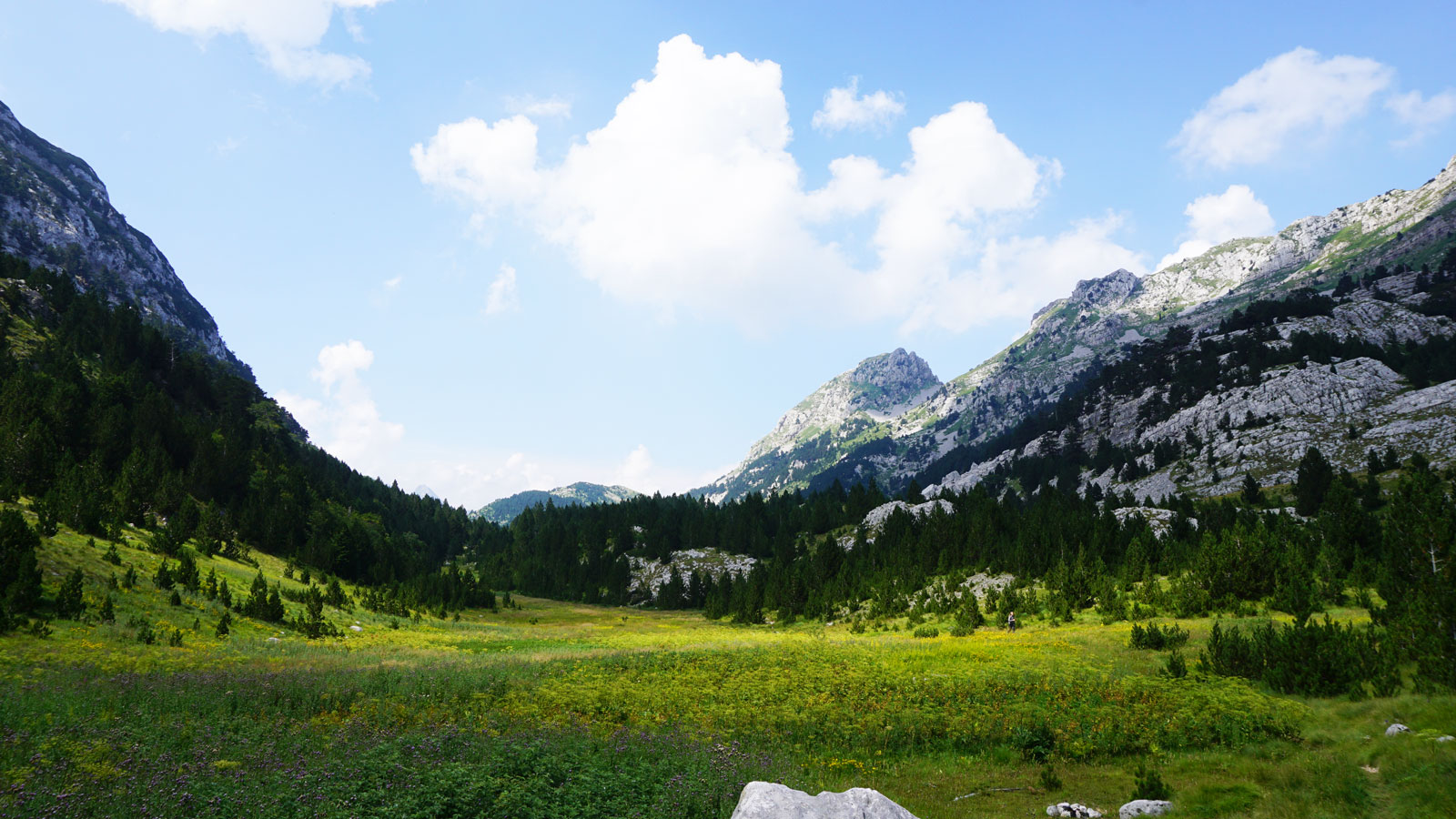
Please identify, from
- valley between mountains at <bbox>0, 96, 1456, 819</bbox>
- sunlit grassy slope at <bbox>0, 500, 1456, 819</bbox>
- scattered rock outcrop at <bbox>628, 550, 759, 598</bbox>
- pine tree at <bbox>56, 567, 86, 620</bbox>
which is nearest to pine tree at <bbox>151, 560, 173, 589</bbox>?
valley between mountains at <bbox>0, 96, 1456, 819</bbox>

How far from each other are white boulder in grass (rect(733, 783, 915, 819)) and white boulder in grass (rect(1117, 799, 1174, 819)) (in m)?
5.86

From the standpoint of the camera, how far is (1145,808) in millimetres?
12781

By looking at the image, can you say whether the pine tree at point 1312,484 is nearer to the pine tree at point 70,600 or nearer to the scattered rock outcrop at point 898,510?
the scattered rock outcrop at point 898,510

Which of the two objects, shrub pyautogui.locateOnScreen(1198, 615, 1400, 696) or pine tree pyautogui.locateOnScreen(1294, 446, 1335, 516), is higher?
pine tree pyautogui.locateOnScreen(1294, 446, 1335, 516)

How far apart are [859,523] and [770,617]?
4409cm

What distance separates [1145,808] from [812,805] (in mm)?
8110

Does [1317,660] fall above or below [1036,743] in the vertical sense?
above

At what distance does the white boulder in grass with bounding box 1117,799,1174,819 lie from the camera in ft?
40.9

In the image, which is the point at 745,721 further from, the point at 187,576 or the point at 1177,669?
the point at 187,576

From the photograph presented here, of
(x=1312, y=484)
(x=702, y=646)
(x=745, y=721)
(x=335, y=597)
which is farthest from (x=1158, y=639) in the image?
(x=1312, y=484)

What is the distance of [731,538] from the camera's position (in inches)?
5022

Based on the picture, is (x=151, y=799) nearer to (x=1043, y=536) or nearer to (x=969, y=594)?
(x=969, y=594)

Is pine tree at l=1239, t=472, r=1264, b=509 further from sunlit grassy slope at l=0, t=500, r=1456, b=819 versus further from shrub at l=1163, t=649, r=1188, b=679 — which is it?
shrub at l=1163, t=649, r=1188, b=679

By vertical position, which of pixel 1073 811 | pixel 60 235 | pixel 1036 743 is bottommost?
pixel 1036 743
